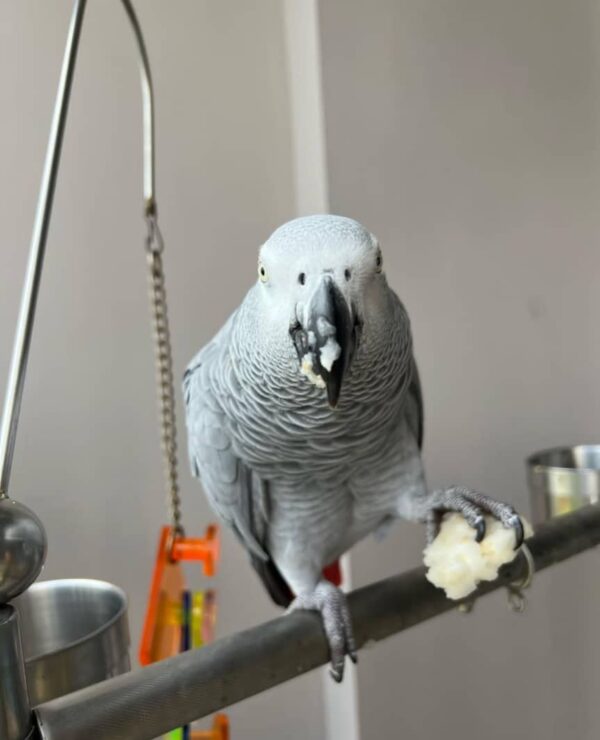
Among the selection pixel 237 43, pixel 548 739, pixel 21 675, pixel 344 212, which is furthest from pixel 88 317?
pixel 548 739

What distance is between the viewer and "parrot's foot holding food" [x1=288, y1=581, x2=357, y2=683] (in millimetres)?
714

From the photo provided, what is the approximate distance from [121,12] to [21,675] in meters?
1.31

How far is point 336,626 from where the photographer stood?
0.73 metres

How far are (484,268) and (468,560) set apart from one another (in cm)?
93

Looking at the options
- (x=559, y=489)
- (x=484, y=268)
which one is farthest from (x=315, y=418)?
(x=484, y=268)

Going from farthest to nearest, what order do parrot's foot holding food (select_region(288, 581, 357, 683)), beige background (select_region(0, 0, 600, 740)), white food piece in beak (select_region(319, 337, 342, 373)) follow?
1. beige background (select_region(0, 0, 600, 740))
2. parrot's foot holding food (select_region(288, 581, 357, 683))
3. white food piece in beak (select_region(319, 337, 342, 373))

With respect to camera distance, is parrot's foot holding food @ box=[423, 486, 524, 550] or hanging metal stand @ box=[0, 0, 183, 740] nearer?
hanging metal stand @ box=[0, 0, 183, 740]

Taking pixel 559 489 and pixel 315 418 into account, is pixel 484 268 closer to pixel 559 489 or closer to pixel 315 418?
pixel 559 489

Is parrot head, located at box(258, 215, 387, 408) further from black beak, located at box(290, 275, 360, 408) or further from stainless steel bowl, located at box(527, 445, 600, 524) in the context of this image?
stainless steel bowl, located at box(527, 445, 600, 524)

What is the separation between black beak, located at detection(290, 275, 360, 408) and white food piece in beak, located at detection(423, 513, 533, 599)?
0.83 ft

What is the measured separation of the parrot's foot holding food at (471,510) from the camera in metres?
0.76

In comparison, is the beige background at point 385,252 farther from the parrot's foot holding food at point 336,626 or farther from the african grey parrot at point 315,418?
the parrot's foot holding food at point 336,626

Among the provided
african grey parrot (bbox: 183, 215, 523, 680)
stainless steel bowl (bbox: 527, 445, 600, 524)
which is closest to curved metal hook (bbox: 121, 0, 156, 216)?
african grey parrot (bbox: 183, 215, 523, 680)

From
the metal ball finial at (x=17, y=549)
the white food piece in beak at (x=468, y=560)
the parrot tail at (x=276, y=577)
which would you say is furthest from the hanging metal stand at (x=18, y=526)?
the parrot tail at (x=276, y=577)
